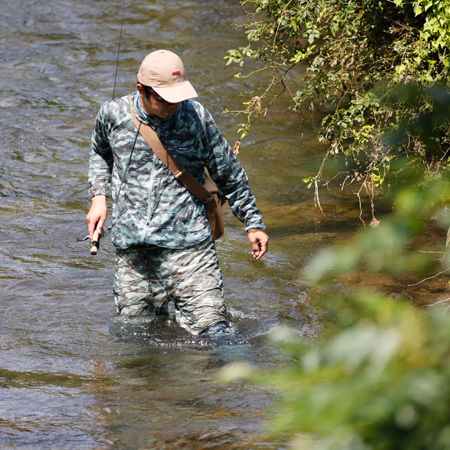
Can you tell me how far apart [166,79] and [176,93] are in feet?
0.37

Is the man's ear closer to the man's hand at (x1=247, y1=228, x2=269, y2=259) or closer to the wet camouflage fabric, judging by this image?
the wet camouflage fabric

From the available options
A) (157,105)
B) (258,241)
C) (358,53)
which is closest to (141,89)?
(157,105)

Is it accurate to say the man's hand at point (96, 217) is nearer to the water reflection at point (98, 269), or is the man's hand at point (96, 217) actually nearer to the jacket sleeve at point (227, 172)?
the jacket sleeve at point (227, 172)

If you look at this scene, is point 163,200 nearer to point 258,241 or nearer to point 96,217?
point 96,217

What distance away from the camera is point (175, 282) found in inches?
216

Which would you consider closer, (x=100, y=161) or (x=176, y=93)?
(x=176, y=93)

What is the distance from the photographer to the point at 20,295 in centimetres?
704

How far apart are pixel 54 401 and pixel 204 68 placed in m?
10.6

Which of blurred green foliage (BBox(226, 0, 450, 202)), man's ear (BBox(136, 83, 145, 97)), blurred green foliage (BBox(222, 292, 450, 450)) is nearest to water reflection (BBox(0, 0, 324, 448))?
blurred green foliage (BBox(222, 292, 450, 450))

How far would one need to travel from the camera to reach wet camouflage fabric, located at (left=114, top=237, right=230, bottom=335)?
17.8 ft

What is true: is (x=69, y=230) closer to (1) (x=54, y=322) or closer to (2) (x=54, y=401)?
(1) (x=54, y=322)

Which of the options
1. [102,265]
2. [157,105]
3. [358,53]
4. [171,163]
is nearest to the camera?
[157,105]

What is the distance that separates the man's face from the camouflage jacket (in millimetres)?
55

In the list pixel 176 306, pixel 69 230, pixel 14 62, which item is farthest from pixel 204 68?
pixel 176 306
